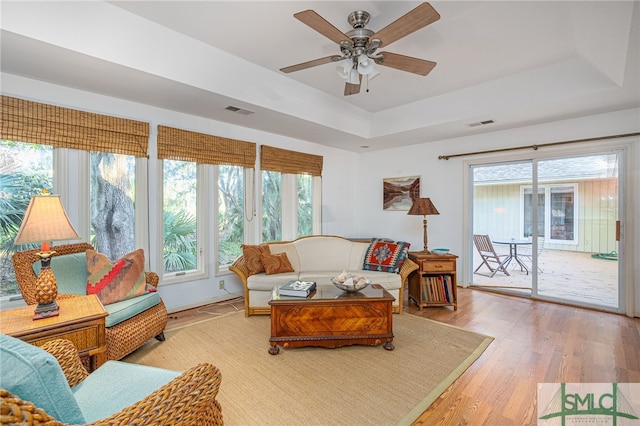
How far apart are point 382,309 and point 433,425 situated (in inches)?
38.5

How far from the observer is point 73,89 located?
290 cm

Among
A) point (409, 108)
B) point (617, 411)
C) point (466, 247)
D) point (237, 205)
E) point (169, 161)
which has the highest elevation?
point (409, 108)

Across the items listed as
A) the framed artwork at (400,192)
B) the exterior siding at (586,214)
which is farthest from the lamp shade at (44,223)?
the exterior siding at (586,214)

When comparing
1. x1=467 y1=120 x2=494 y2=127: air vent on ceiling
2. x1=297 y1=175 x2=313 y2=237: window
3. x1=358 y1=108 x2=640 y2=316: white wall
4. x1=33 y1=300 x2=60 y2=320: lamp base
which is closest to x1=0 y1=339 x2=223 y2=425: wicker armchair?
x1=33 y1=300 x2=60 y2=320: lamp base

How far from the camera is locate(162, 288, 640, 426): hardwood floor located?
1.86 meters

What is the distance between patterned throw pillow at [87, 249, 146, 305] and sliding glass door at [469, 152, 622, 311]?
15.1 ft

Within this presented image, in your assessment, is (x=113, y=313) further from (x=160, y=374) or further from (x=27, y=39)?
(x=27, y=39)

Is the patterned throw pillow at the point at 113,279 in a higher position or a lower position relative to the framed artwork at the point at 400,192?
lower

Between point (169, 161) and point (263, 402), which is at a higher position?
point (169, 161)

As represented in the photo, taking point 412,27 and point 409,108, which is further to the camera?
point 409,108

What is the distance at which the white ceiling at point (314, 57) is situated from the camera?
2.19 metres

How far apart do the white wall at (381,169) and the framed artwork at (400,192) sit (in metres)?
0.10

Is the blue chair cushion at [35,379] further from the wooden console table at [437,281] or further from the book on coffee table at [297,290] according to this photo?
the wooden console table at [437,281]

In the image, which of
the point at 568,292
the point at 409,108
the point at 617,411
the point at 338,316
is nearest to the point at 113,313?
the point at 338,316
